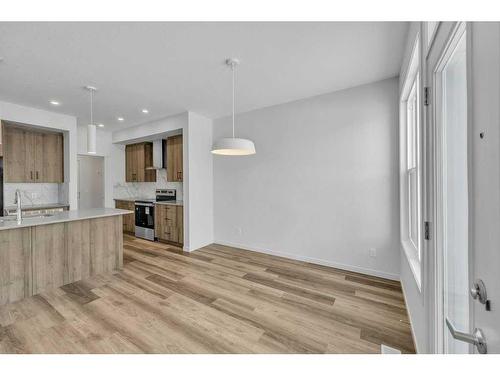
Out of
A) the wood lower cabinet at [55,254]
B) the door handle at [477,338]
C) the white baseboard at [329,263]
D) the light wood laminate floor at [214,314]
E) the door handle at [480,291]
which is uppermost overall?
the door handle at [480,291]

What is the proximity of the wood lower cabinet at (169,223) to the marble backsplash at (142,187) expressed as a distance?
89cm

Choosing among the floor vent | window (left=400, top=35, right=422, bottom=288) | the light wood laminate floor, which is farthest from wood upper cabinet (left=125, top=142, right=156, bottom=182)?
the floor vent

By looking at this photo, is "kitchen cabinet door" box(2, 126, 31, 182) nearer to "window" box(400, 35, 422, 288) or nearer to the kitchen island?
the kitchen island

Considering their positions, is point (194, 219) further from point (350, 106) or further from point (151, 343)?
point (350, 106)

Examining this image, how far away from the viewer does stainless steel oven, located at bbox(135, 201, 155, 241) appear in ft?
15.9

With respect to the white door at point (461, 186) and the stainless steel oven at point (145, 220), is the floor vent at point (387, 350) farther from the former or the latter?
the stainless steel oven at point (145, 220)

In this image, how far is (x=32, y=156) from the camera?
4.05m

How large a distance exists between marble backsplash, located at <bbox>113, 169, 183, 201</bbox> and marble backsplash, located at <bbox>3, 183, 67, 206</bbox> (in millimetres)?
1348

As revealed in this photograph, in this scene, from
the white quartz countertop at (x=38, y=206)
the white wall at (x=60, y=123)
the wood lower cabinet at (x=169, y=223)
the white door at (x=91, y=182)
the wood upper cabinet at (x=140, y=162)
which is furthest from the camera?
the white door at (x=91, y=182)

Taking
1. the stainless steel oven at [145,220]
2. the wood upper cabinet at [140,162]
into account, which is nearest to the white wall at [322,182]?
the stainless steel oven at [145,220]

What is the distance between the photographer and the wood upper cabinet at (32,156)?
12.4ft

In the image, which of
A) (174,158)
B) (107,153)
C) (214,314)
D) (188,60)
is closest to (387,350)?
(214,314)
